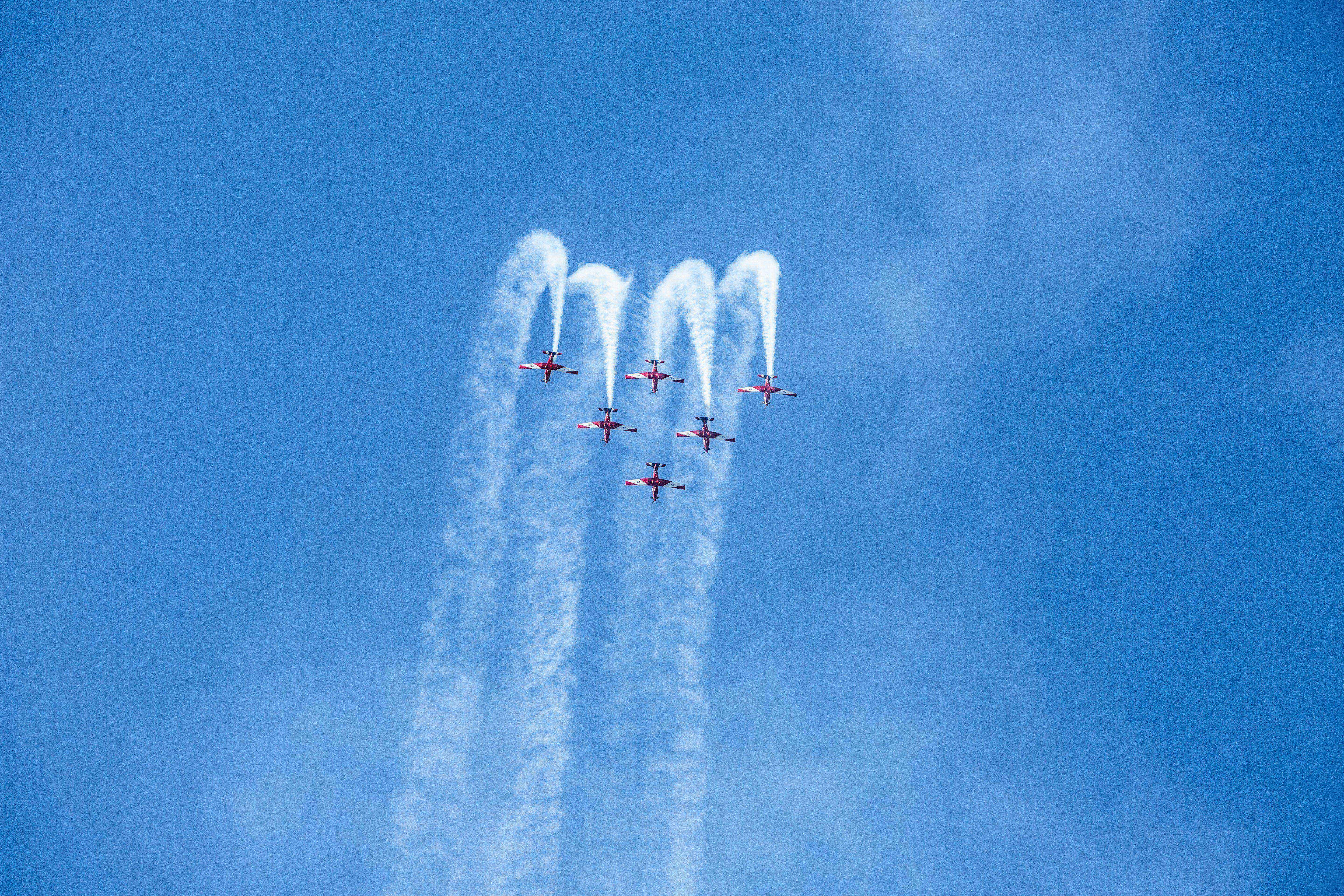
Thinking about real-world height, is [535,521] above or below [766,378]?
below

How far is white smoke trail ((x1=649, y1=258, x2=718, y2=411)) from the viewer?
71312 millimetres

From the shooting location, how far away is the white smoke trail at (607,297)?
230 feet

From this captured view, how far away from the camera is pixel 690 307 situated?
71.4 m

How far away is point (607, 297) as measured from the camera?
7038cm

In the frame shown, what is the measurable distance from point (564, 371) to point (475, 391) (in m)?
6.61

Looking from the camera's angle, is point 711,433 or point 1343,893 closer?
point 711,433

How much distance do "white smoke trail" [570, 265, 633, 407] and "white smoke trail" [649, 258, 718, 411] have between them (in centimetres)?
230

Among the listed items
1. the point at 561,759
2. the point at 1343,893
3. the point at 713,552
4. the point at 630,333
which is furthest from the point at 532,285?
the point at 1343,893

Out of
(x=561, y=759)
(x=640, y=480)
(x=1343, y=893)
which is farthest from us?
(x=1343, y=893)

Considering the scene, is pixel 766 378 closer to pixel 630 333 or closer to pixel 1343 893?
pixel 630 333

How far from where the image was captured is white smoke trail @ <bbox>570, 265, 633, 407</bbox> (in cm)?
7025

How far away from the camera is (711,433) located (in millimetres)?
75062

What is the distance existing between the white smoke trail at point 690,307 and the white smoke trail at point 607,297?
2295mm

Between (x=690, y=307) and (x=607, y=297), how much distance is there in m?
5.31
